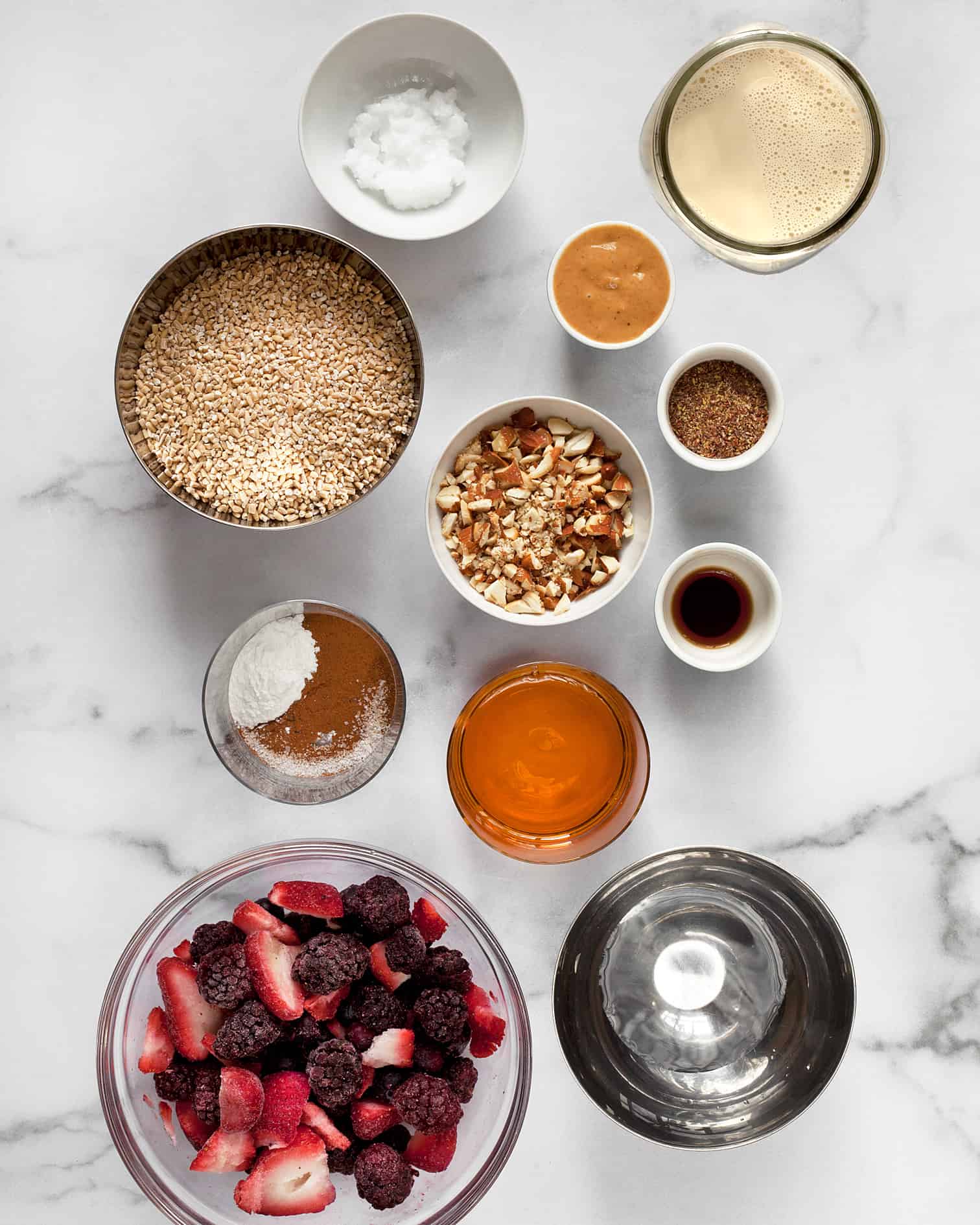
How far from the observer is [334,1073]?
1387 millimetres

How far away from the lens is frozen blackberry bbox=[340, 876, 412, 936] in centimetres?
145

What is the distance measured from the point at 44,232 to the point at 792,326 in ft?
4.33

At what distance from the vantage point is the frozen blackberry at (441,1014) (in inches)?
55.8

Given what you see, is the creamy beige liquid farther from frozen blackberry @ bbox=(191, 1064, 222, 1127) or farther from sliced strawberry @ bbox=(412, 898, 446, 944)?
frozen blackberry @ bbox=(191, 1064, 222, 1127)

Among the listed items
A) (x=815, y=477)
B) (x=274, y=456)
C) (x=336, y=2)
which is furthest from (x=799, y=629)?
(x=336, y=2)

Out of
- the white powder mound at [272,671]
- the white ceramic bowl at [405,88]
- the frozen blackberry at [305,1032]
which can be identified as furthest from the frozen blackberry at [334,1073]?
the white ceramic bowl at [405,88]

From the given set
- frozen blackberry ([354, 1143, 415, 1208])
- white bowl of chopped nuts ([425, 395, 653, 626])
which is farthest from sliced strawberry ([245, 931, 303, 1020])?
white bowl of chopped nuts ([425, 395, 653, 626])

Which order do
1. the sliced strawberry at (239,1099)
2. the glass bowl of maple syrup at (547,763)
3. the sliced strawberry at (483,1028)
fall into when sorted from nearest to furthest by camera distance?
the sliced strawberry at (239,1099)
the sliced strawberry at (483,1028)
the glass bowl of maple syrup at (547,763)

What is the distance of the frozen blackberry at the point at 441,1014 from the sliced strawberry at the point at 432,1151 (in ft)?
0.55

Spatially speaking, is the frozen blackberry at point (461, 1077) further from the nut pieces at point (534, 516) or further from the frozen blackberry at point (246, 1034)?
the nut pieces at point (534, 516)

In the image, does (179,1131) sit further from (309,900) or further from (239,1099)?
(309,900)

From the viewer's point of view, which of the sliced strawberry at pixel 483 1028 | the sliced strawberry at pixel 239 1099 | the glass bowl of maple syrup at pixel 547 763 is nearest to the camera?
the sliced strawberry at pixel 239 1099

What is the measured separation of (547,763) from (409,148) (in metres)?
1.05

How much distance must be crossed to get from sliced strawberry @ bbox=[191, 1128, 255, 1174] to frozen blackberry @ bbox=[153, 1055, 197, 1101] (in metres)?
0.08
